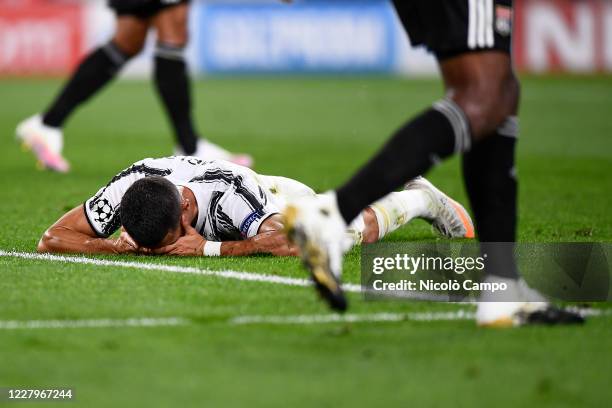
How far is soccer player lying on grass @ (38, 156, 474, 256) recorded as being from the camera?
Result: 5477 mm

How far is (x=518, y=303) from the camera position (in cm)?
428

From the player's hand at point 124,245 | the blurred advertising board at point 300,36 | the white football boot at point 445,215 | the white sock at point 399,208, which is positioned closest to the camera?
the player's hand at point 124,245

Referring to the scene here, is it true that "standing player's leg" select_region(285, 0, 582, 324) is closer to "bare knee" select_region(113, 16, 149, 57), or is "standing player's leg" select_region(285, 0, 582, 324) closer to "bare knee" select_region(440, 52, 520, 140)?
"bare knee" select_region(440, 52, 520, 140)

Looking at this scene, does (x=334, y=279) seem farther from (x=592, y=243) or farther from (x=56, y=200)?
(x=56, y=200)

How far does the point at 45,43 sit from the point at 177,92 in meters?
16.6

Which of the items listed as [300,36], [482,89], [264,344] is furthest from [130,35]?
[300,36]

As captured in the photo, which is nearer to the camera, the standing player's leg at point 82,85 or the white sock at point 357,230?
the white sock at point 357,230

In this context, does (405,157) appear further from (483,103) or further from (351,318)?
(351,318)

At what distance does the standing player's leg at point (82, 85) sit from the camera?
959 centimetres

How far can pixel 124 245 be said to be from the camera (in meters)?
5.84

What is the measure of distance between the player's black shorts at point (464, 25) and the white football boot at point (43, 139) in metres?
6.01

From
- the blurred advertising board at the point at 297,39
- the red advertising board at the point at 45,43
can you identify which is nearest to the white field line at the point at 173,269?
the blurred advertising board at the point at 297,39

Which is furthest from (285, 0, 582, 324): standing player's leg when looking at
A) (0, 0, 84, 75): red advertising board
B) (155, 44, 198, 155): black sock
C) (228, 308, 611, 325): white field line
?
(0, 0, 84, 75): red advertising board

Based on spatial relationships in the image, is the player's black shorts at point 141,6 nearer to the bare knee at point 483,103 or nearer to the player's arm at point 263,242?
the player's arm at point 263,242
